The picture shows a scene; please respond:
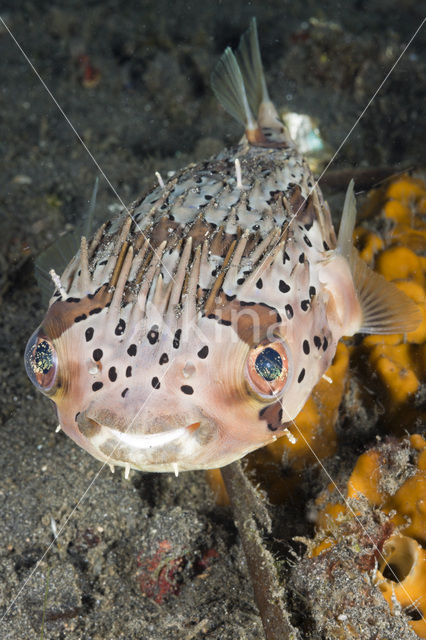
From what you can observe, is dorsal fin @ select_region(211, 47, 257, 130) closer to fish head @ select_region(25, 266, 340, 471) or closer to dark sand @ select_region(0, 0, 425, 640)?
dark sand @ select_region(0, 0, 425, 640)

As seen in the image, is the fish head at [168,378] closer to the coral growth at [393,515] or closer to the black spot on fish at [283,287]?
the black spot on fish at [283,287]

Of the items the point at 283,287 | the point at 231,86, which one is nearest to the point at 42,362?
the point at 283,287

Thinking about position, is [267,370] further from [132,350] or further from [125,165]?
[125,165]

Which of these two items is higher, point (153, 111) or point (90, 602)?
point (153, 111)

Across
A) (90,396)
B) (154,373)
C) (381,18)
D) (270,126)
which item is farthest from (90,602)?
(381,18)

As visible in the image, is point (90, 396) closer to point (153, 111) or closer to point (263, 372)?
point (263, 372)

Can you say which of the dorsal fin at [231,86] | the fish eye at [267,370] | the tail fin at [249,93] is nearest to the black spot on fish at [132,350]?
the fish eye at [267,370]
